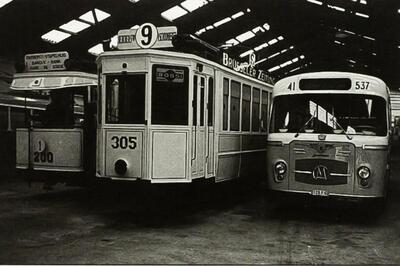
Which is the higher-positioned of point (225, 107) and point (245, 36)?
point (245, 36)

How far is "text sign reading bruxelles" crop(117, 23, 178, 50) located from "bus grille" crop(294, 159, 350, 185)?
3105 mm

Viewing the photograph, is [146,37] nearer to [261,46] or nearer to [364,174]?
[364,174]

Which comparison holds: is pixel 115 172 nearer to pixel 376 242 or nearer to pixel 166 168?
pixel 166 168

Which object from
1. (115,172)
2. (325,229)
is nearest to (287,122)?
Result: (325,229)

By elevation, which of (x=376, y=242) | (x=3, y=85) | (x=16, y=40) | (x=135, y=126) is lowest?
(x=376, y=242)

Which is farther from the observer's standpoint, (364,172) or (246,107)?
(246,107)

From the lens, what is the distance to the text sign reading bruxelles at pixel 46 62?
9664mm

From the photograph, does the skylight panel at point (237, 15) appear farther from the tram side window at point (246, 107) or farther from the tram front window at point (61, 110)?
the tram front window at point (61, 110)

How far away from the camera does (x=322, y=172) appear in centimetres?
783

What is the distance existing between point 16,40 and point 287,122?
9.36 metres

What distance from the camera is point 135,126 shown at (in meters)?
7.63

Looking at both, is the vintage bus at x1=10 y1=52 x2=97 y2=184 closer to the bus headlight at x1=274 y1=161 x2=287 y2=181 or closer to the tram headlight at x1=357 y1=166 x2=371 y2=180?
the bus headlight at x1=274 y1=161 x2=287 y2=181

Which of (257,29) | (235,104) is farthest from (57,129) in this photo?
(257,29)

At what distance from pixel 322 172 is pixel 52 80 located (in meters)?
5.67
